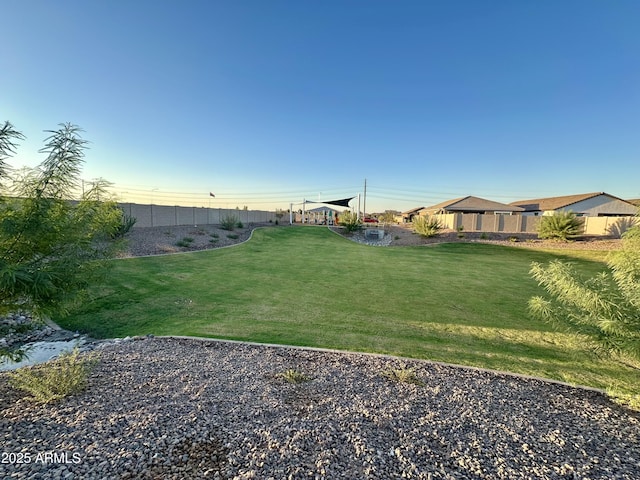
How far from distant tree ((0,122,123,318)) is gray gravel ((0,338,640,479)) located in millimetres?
1015

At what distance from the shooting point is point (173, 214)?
1820cm

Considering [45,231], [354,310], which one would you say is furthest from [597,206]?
[45,231]

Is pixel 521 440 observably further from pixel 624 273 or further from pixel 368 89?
pixel 368 89

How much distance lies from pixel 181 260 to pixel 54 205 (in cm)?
861

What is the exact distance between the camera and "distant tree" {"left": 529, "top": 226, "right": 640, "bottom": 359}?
279 centimetres

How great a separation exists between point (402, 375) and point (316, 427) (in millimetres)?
→ 1401

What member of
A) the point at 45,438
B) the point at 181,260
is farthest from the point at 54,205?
the point at 181,260

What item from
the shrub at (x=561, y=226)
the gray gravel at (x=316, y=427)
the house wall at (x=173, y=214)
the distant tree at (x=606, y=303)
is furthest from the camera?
the shrub at (x=561, y=226)

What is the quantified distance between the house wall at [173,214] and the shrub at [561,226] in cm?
2401

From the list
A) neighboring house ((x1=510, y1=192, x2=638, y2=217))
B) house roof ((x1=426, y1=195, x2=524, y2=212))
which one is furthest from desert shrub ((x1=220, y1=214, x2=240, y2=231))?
neighboring house ((x1=510, y1=192, x2=638, y2=217))

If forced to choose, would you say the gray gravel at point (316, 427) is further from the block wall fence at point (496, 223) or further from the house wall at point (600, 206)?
the house wall at point (600, 206)

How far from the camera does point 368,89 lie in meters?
14.0

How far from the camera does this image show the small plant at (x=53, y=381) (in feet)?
8.47

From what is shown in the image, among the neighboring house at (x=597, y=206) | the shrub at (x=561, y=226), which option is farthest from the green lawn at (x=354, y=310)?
the neighboring house at (x=597, y=206)
